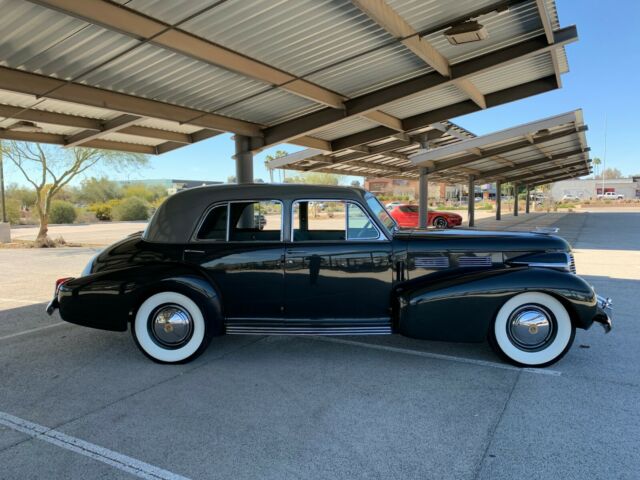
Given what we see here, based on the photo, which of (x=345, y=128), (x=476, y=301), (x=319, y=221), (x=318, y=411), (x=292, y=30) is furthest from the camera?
(x=345, y=128)

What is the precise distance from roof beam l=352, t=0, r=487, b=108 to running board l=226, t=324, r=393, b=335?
3.73m

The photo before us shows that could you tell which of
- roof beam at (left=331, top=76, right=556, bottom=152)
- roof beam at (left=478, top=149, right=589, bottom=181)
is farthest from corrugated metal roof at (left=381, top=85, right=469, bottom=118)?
roof beam at (left=478, top=149, right=589, bottom=181)

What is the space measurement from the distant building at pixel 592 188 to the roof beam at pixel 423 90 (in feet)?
326

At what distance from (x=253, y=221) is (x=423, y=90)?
508 centimetres

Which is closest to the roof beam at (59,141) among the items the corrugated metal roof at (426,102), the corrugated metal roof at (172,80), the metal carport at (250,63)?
the metal carport at (250,63)

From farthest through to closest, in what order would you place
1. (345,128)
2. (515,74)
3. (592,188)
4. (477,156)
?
(592,188) → (477,156) → (345,128) → (515,74)

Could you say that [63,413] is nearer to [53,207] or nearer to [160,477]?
[160,477]

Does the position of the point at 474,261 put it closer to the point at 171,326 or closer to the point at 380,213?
the point at 380,213

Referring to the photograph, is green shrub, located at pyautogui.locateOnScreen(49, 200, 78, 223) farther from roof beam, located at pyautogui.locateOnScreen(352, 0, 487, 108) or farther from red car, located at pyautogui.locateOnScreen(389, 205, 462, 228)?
roof beam, located at pyautogui.locateOnScreen(352, 0, 487, 108)

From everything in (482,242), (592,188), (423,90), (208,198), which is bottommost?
(482,242)

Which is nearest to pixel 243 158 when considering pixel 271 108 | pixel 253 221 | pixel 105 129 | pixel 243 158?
pixel 243 158

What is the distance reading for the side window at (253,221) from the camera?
15.0 feet

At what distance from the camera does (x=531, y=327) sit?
411 centimetres

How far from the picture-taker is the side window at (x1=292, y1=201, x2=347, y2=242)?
4535mm
